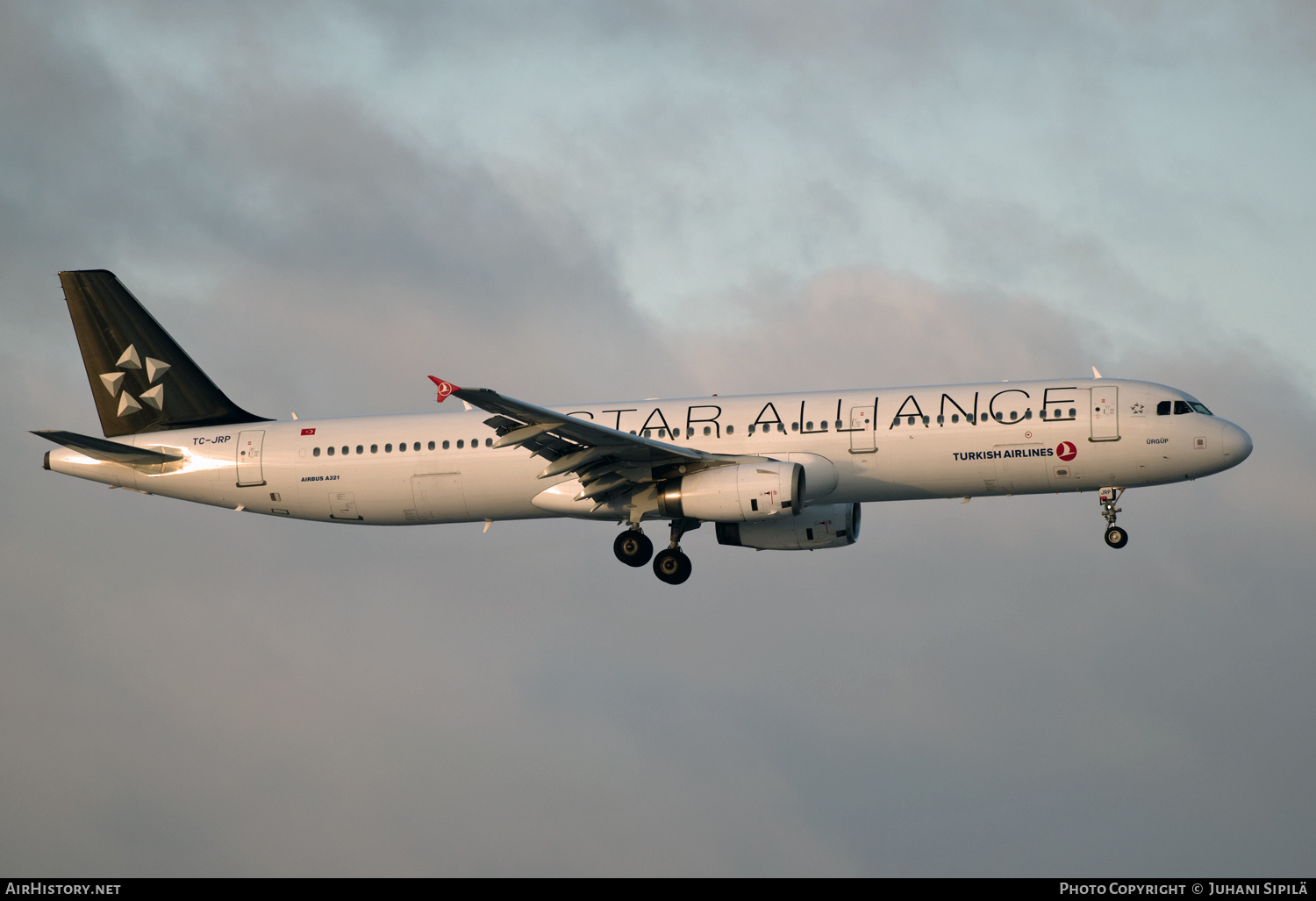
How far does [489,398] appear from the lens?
36156 mm

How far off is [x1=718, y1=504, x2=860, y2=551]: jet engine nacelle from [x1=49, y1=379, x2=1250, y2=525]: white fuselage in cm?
457

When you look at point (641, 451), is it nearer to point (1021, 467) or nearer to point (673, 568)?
point (673, 568)

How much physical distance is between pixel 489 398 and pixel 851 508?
52.2ft

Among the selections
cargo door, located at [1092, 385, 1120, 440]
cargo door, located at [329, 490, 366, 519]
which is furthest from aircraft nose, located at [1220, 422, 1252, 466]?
cargo door, located at [329, 490, 366, 519]

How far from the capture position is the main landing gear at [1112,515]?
1641 inches

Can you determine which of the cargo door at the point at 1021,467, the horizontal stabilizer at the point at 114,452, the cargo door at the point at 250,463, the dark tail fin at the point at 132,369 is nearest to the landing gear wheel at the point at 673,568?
the cargo door at the point at 1021,467

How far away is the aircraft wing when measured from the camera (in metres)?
38.8

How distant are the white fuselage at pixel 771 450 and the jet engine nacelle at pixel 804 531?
180 inches

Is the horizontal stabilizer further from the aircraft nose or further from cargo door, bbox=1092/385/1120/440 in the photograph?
the aircraft nose

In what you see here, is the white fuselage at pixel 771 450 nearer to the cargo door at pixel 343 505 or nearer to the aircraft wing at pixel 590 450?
the cargo door at pixel 343 505

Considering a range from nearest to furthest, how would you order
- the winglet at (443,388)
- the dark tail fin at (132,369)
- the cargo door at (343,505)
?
1. the winglet at (443,388)
2. the cargo door at (343,505)
3. the dark tail fin at (132,369)

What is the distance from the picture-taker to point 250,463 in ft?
152

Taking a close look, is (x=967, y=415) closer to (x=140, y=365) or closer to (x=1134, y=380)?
(x=1134, y=380)

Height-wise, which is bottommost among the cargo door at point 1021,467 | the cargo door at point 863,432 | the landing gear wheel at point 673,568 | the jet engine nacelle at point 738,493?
the landing gear wheel at point 673,568
